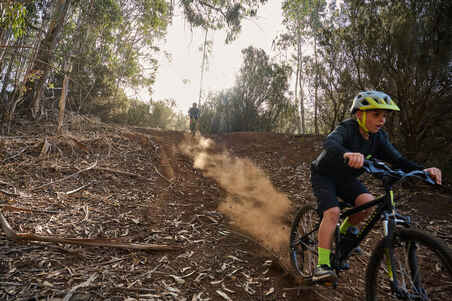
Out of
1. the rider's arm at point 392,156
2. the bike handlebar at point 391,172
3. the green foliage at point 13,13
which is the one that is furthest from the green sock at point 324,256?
the green foliage at point 13,13

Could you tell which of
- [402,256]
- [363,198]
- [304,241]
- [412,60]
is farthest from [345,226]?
[412,60]

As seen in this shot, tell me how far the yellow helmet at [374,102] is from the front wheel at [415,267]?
113 centimetres

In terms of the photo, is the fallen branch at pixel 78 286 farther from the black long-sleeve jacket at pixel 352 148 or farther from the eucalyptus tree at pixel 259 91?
the eucalyptus tree at pixel 259 91

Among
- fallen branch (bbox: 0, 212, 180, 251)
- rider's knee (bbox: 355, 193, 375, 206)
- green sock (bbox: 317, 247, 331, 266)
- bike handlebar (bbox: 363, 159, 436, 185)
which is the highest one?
bike handlebar (bbox: 363, 159, 436, 185)

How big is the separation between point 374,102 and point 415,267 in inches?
57.7

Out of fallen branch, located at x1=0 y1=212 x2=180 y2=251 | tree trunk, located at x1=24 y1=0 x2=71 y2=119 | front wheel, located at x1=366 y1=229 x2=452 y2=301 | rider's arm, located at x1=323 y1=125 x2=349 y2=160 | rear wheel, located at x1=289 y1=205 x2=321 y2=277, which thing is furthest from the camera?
tree trunk, located at x1=24 y1=0 x2=71 y2=119

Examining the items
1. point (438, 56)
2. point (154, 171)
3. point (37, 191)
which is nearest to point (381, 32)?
point (438, 56)

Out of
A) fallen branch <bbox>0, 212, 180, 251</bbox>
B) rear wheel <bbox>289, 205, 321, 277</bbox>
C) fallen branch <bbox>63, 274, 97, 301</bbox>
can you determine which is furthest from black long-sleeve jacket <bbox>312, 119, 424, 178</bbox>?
fallen branch <bbox>63, 274, 97, 301</bbox>

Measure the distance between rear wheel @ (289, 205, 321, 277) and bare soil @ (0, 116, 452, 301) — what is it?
9.2 inches

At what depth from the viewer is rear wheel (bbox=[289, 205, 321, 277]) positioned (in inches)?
123

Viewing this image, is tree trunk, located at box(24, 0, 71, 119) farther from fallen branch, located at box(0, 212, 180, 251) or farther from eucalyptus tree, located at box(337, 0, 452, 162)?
eucalyptus tree, located at box(337, 0, 452, 162)

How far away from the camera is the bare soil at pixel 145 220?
8.25 feet

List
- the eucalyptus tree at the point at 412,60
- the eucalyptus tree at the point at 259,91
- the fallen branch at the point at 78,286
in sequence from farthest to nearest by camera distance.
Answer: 1. the eucalyptus tree at the point at 259,91
2. the eucalyptus tree at the point at 412,60
3. the fallen branch at the point at 78,286

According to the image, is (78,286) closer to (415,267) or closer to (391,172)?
(415,267)
